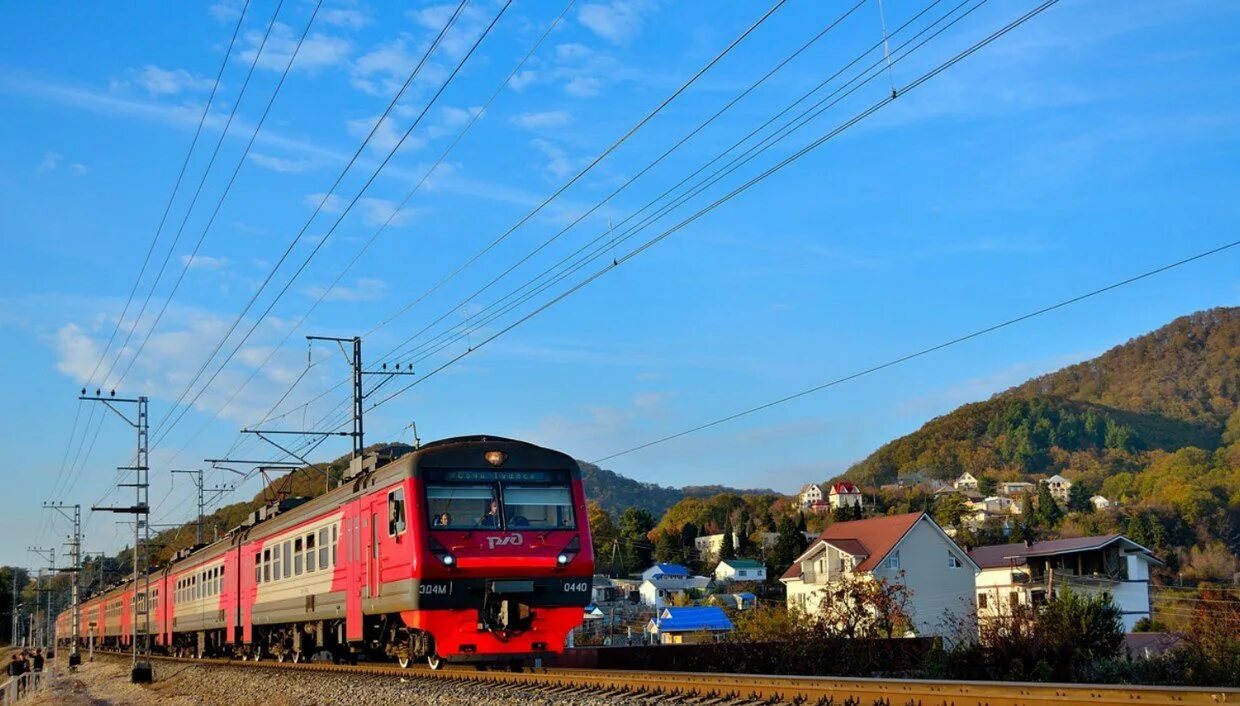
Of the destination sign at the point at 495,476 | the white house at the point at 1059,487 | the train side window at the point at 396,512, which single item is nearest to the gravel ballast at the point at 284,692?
the train side window at the point at 396,512

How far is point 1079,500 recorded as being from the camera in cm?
15775

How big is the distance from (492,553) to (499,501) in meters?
0.76

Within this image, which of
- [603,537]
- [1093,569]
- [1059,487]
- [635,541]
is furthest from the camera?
[1059,487]

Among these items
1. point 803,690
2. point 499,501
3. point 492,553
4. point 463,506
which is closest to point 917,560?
point 499,501

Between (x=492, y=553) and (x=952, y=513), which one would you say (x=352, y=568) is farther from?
(x=952, y=513)

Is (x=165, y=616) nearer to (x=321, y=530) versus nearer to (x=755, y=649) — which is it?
(x=321, y=530)

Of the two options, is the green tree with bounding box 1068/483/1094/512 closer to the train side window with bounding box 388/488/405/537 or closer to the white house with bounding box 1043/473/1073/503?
the white house with bounding box 1043/473/1073/503

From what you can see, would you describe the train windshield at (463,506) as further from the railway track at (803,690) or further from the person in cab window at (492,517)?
the railway track at (803,690)

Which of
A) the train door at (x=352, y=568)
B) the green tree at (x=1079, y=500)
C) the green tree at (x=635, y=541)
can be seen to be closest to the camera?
the train door at (x=352, y=568)

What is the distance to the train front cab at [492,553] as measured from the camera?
1559 cm

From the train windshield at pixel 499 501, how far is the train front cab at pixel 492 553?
14 mm

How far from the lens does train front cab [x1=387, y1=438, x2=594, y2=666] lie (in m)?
15.6

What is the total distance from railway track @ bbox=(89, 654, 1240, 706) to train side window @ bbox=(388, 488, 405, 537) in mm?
2120

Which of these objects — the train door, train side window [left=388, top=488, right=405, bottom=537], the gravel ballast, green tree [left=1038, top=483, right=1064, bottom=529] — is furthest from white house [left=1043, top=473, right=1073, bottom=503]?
train side window [left=388, top=488, right=405, bottom=537]
